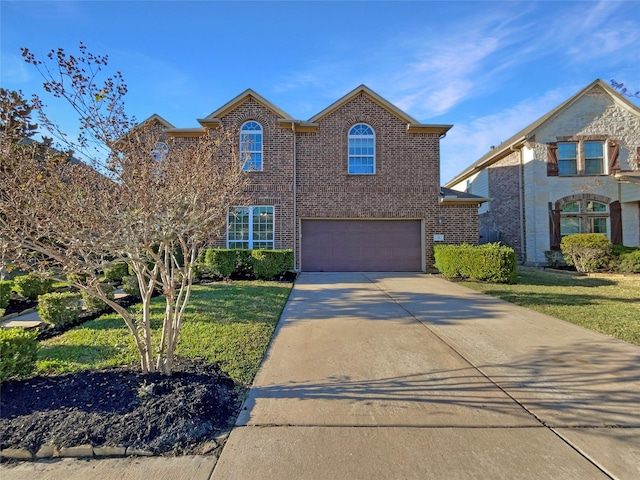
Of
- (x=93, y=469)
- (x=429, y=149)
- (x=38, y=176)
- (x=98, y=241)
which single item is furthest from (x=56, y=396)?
(x=429, y=149)

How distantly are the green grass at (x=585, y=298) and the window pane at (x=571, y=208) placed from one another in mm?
4379

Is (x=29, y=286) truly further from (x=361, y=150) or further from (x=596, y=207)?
(x=596, y=207)

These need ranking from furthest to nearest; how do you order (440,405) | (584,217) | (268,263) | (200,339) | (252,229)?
1. (584,217)
2. (252,229)
3. (268,263)
4. (200,339)
5. (440,405)

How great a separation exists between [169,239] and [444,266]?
34.7 feet

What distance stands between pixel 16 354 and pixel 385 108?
45.4 ft

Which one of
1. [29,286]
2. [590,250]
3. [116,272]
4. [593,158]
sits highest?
[593,158]

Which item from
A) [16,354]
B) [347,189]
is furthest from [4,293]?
[347,189]

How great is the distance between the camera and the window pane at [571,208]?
51.7 ft

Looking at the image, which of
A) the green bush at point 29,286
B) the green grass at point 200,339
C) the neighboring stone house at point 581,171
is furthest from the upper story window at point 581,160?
the green bush at point 29,286

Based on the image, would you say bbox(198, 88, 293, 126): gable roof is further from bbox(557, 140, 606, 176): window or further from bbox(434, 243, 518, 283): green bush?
bbox(557, 140, 606, 176): window

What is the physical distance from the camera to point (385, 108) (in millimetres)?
14203

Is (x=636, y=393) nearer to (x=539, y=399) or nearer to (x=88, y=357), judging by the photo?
→ (x=539, y=399)

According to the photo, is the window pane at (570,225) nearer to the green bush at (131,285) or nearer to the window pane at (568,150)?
the window pane at (568,150)

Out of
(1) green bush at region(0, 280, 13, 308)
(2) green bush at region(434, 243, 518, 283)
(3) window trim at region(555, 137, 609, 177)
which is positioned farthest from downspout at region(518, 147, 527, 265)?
(1) green bush at region(0, 280, 13, 308)
